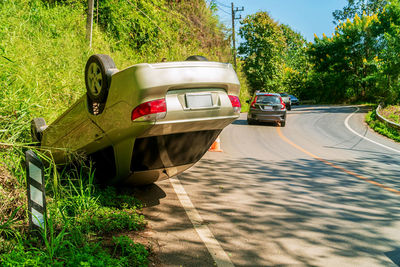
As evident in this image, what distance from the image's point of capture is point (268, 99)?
19062 mm

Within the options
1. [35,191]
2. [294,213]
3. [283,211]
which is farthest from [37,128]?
[294,213]

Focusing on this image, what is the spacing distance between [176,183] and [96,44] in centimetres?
890

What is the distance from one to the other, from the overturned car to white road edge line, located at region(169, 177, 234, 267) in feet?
1.96

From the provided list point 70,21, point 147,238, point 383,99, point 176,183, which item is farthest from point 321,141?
point 383,99

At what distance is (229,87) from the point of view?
4.77m

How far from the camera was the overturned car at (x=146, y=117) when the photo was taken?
4223mm

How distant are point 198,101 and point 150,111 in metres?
0.63

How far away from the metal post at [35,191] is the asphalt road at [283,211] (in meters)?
1.24

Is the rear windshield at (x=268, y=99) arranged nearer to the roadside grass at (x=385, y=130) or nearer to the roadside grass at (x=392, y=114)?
the roadside grass at (x=385, y=130)

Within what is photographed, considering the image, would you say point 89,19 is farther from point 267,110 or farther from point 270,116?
point 270,116

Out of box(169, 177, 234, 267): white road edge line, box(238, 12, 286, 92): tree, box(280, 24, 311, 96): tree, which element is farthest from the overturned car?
box(280, 24, 311, 96): tree

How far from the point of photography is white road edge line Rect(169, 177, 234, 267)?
3926 millimetres

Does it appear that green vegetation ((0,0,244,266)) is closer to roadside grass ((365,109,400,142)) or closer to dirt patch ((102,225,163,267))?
dirt patch ((102,225,163,267))

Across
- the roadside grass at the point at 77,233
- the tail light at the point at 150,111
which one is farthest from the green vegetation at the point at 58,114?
the tail light at the point at 150,111
